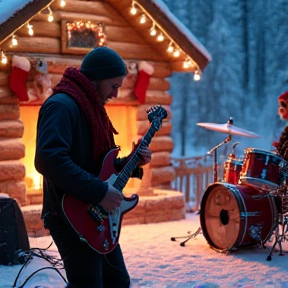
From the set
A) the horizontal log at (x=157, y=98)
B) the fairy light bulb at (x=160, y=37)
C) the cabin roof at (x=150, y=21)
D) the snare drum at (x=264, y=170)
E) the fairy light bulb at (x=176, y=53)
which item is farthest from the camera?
the horizontal log at (x=157, y=98)

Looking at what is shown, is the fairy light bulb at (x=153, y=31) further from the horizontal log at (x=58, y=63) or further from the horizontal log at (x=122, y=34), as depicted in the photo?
the horizontal log at (x=58, y=63)

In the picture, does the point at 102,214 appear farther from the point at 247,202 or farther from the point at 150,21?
the point at 150,21

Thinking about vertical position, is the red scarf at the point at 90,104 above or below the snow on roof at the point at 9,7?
below

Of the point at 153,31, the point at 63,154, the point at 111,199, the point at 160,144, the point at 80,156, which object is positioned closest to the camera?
the point at 63,154

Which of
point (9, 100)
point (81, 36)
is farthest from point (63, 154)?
point (81, 36)

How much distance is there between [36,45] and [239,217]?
136 inches

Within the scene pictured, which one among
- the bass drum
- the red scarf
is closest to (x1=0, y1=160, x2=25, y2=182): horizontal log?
the bass drum

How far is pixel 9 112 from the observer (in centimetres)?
694

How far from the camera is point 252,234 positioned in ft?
19.6

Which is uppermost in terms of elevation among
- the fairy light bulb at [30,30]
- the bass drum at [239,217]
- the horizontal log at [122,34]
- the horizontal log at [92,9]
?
the horizontal log at [92,9]

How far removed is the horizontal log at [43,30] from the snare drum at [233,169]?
2869mm

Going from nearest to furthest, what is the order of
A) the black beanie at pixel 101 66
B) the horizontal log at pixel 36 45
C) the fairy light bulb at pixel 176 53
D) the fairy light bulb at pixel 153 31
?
the black beanie at pixel 101 66, the horizontal log at pixel 36 45, the fairy light bulb at pixel 153 31, the fairy light bulb at pixel 176 53

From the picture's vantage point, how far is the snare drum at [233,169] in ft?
20.8

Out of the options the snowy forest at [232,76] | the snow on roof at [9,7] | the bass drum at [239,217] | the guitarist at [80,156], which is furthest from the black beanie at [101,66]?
the snowy forest at [232,76]
